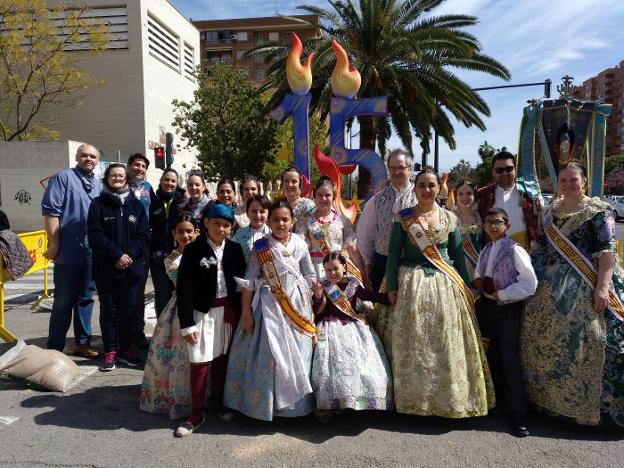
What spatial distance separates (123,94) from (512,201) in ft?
65.4

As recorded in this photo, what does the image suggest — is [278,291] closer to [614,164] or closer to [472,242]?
[472,242]

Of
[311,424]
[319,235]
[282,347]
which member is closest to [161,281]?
[319,235]

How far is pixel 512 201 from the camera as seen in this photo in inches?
158

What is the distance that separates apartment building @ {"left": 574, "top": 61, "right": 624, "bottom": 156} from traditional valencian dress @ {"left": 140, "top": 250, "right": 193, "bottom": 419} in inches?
3152

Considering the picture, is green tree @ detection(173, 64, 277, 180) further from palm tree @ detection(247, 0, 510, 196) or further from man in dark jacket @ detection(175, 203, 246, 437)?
man in dark jacket @ detection(175, 203, 246, 437)

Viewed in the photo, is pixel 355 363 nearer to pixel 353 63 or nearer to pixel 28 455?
pixel 28 455

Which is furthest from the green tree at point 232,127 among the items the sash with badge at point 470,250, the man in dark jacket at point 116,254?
the sash with badge at point 470,250

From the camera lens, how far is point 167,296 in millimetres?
4730

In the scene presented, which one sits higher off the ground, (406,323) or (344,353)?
(406,323)

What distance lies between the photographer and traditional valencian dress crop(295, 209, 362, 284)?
3.99m

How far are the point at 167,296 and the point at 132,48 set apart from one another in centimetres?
1864

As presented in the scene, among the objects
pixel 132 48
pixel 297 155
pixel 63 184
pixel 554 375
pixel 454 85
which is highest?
pixel 132 48

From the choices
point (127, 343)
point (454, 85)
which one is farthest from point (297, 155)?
point (454, 85)

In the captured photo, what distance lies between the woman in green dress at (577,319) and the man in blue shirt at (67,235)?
3.80m
